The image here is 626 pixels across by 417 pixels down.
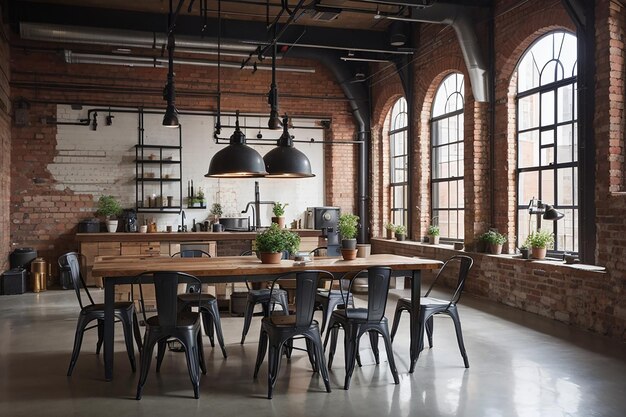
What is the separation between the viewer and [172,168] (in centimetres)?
1066

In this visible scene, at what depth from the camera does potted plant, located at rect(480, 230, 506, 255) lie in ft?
24.9

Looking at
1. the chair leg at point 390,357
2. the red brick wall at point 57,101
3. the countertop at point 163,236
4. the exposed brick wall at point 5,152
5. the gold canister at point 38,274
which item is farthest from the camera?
the red brick wall at point 57,101

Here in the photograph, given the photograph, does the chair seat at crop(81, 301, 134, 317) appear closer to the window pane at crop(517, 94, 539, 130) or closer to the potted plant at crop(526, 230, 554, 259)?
the potted plant at crop(526, 230, 554, 259)

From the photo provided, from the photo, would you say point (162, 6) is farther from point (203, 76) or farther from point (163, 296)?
point (163, 296)

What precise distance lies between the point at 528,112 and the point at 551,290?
246cm

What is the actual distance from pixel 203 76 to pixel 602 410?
911 cm

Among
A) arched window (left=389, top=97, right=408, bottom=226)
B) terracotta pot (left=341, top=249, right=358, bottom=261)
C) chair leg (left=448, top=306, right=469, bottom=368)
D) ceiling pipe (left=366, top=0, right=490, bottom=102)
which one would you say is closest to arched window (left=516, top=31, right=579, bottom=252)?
ceiling pipe (left=366, top=0, right=490, bottom=102)

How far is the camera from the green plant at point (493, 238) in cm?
759

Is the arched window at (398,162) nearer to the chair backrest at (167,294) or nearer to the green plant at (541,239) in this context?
the green plant at (541,239)

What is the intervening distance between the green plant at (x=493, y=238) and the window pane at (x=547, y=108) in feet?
5.21

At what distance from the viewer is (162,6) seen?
9.03 metres

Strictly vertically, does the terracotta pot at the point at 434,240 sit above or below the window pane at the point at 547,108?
below

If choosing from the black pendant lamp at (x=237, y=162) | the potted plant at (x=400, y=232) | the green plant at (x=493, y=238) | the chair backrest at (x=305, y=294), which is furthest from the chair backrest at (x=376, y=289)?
the potted plant at (x=400, y=232)

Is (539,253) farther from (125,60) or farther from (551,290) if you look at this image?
(125,60)
